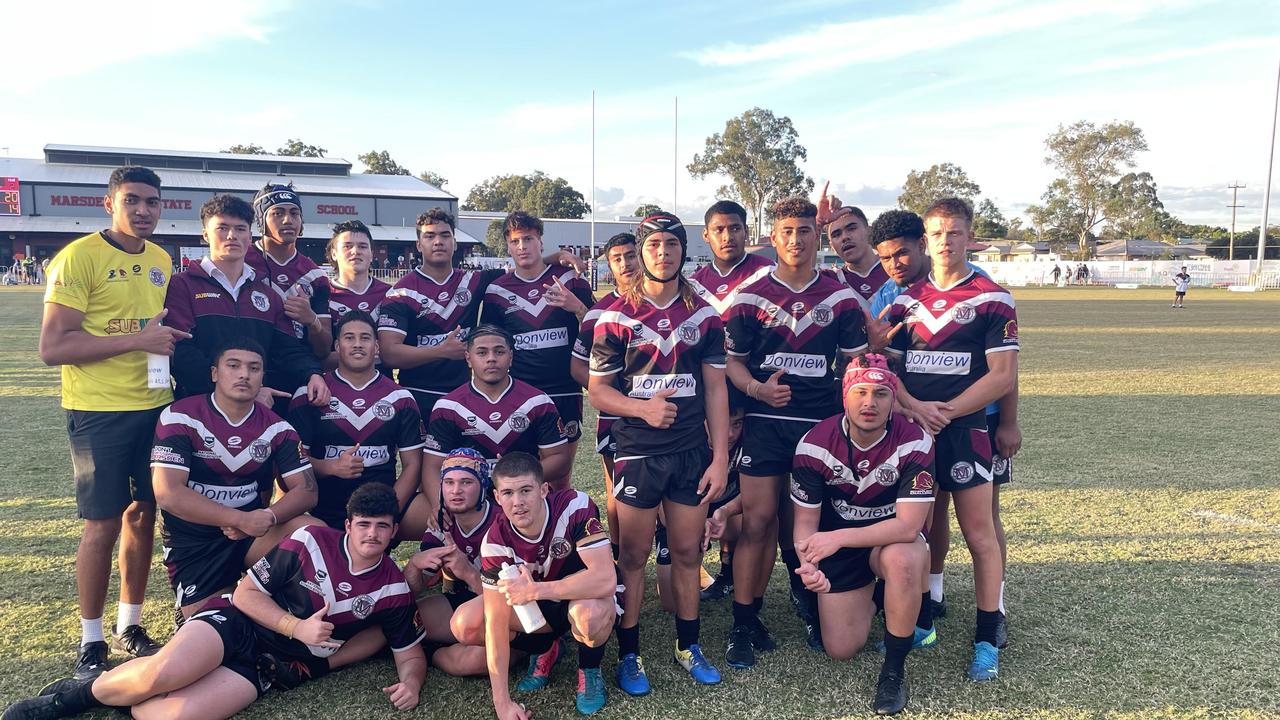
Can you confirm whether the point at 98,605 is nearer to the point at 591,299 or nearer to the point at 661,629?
the point at 661,629

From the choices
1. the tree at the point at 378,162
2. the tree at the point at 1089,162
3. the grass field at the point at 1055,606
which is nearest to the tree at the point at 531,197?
the tree at the point at 378,162

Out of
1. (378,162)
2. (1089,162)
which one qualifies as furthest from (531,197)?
(1089,162)

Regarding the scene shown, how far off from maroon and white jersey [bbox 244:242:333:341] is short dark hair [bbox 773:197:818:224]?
3.16 metres

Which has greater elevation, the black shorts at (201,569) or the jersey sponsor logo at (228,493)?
the jersey sponsor logo at (228,493)

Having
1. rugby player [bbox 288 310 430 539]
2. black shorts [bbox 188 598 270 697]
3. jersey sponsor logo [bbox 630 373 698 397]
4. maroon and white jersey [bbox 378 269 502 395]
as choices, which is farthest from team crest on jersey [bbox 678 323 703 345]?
black shorts [bbox 188 598 270 697]

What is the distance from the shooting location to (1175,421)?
8.95 metres

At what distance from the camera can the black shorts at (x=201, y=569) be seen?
3934mm

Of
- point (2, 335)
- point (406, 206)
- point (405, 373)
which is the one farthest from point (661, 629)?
point (406, 206)

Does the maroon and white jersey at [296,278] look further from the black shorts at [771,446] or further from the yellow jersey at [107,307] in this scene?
the black shorts at [771,446]

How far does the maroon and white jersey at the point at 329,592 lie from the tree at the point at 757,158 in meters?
56.9

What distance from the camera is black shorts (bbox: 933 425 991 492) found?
378 cm

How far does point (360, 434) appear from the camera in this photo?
4434mm

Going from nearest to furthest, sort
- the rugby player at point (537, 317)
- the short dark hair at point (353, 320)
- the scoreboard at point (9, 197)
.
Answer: the short dark hair at point (353, 320) → the rugby player at point (537, 317) → the scoreboard at point (9, 197)

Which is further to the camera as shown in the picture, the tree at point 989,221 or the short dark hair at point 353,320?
the tree at point 989,221
